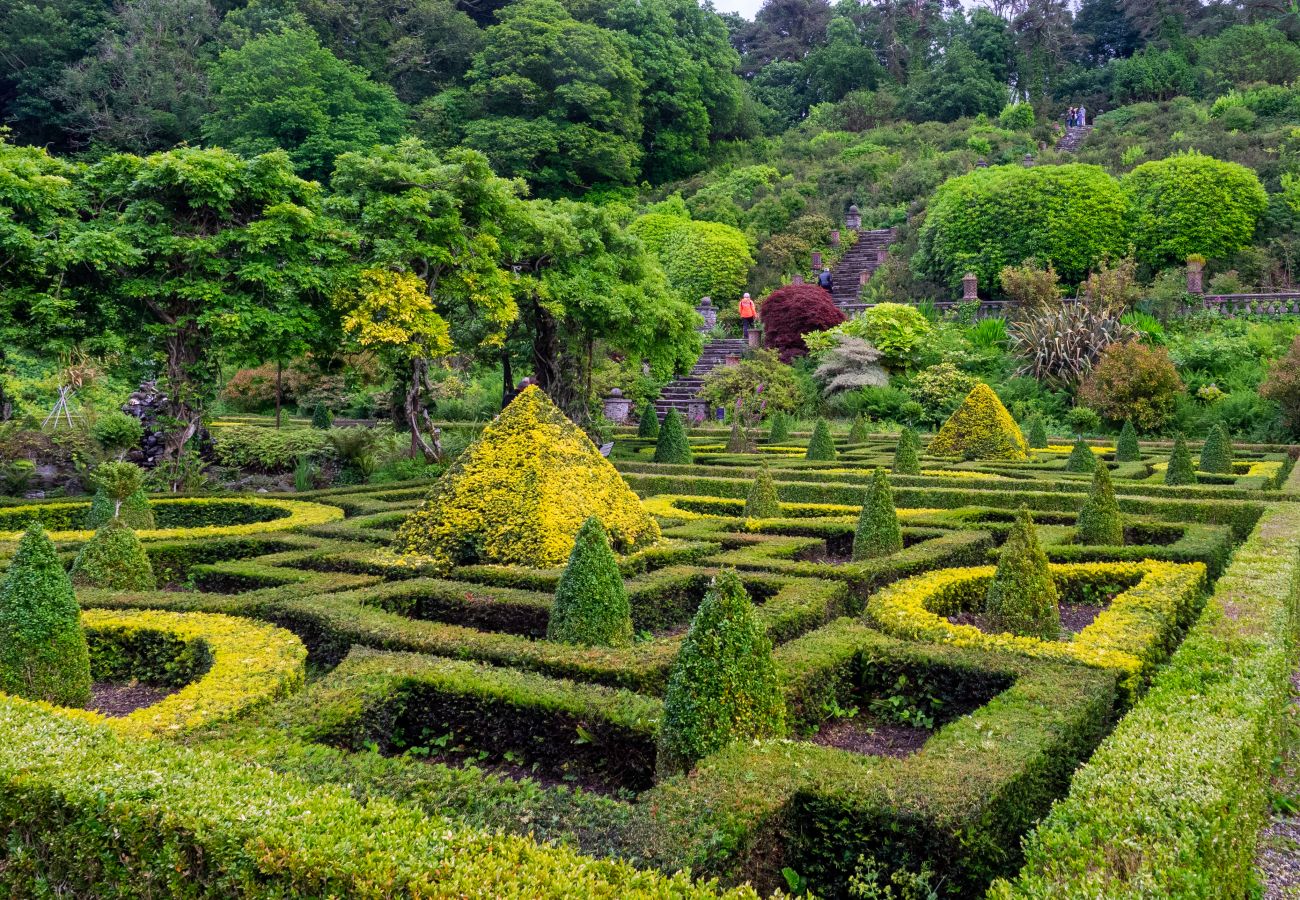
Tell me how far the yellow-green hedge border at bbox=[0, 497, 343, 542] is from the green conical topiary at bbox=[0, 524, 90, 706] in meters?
3.85

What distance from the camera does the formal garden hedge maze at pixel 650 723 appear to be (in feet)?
9.87

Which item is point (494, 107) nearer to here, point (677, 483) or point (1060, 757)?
point (677, 483)

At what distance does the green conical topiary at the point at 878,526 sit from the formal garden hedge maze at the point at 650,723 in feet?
0.11

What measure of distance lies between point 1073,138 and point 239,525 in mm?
45182

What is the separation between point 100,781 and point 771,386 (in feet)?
76.7

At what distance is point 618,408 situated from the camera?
2705 cm

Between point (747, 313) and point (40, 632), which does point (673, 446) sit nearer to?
point (40, 632)

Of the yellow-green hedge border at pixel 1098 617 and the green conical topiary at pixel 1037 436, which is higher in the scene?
the green conical topiary at pixel 1037 436

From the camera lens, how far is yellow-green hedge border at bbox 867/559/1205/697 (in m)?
5.59

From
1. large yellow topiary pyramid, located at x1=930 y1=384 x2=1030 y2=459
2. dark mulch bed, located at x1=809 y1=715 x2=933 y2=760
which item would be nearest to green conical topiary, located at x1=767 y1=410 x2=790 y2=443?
large yellow topiary pyramid, located at x1=930 y1=384 x2=1030 y2=459

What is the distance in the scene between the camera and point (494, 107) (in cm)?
4112

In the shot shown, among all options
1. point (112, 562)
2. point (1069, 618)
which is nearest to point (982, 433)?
point (1069, 618)

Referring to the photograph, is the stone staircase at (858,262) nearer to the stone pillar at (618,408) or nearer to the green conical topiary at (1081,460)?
the stone pillar at (618,408)

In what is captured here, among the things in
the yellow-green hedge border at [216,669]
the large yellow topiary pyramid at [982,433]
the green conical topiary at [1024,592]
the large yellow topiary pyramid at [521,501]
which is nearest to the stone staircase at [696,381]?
the large yellow topiary pyramid at [982,433]
